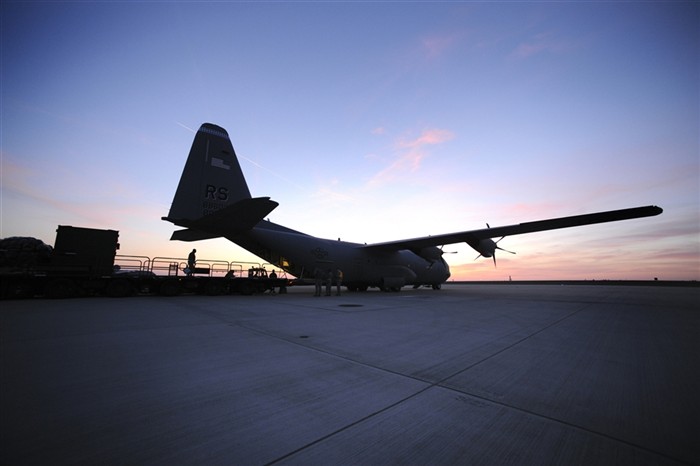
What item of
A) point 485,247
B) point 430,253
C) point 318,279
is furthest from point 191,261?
point 485,247

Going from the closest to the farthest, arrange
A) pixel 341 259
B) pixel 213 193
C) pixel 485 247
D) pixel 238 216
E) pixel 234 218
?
pixel 238 216 → pixel 234 218 → pixel 213 193 → pixel 341 259 → pixel 485 247

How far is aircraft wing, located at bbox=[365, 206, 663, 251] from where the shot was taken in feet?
38.1

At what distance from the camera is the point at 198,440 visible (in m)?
1.99

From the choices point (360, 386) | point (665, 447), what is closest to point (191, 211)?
point (360, 386)

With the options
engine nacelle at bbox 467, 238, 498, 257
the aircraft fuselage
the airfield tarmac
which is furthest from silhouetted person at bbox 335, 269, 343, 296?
the airfield tarmac

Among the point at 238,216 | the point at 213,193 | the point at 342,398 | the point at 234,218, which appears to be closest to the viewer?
the point at 342,398

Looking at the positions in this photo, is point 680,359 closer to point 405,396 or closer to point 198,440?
point 405,396

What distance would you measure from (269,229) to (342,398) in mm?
13038

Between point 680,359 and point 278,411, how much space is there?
600cm

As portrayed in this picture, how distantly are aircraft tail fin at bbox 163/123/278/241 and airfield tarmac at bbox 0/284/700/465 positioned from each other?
7.15 m

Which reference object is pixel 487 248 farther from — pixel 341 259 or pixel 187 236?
pixel 187 236

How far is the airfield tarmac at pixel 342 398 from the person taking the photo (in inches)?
75.0

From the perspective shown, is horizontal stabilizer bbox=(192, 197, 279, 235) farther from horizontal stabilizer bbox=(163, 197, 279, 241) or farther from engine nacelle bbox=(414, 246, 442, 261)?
engine nacelle bbox=(414, 246, 442, 261)

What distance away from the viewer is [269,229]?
48.9ft
